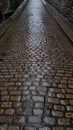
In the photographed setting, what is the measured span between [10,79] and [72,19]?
6.92m

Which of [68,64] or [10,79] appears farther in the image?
[68,64]

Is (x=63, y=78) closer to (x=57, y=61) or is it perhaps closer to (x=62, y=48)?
(x=57, y=61)

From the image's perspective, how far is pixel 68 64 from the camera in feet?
17.7

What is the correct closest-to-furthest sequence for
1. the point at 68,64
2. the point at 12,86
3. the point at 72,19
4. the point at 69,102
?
the point at 69,102, the point at 12,86, the point at 68,64, the point at 72,19

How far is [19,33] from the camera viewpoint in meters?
8.66

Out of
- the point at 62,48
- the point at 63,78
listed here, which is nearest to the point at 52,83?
the point at 63,78

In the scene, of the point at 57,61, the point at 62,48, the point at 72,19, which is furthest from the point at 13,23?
the point at 57,61

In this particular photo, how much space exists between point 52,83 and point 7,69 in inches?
48.2

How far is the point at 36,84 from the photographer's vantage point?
4.32m

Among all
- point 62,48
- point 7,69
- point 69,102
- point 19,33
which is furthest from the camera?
point 19,33

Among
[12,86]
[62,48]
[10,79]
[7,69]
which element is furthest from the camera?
[62,48]

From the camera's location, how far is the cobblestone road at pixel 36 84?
319 centimetres

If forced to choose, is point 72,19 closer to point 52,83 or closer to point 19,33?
point 19,33

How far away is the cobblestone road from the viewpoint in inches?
125
